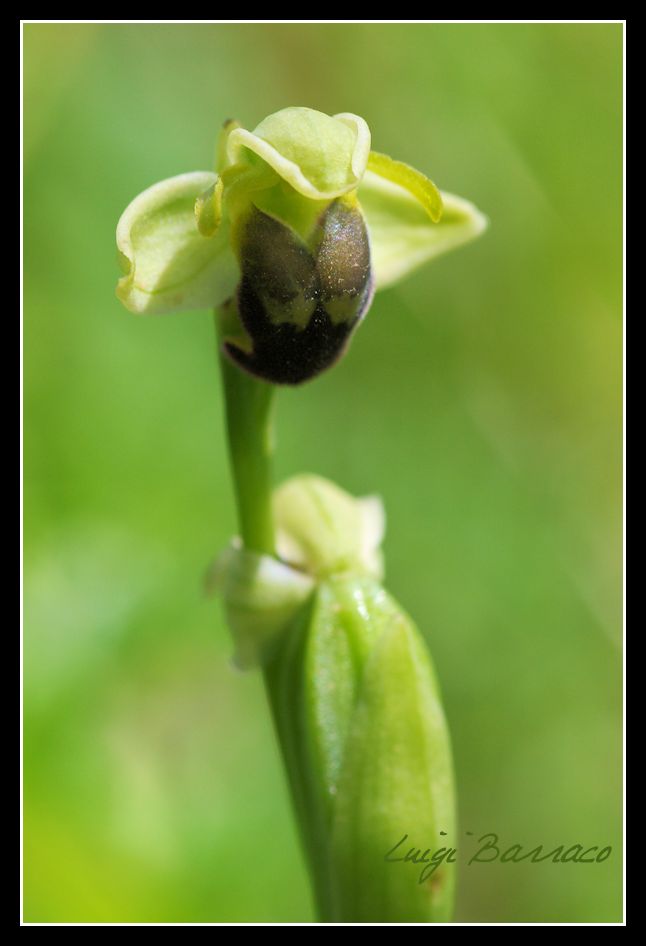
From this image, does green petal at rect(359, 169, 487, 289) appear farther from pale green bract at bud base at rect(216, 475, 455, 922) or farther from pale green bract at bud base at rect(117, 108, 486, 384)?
pale green bract at bud base at rect(216, 475, 455, 922)

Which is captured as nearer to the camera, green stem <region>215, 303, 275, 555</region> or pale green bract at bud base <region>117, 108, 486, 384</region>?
pale green bract at bud base <region>117, 108, 486, 384</region>

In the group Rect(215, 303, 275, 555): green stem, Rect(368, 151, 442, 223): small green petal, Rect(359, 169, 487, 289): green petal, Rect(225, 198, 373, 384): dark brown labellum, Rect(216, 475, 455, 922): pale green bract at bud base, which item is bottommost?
Rect(216, 475, 455, 922): pale green bract at bud base

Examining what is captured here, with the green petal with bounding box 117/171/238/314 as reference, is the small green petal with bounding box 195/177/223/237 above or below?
above

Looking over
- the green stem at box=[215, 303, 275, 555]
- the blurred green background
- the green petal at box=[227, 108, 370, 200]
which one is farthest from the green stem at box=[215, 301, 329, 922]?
the blurred green background

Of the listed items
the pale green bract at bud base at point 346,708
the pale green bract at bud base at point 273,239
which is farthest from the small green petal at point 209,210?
the pale green bract at bud base at point 346,708

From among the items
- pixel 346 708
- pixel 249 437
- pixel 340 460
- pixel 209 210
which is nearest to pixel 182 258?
pixel 209 210

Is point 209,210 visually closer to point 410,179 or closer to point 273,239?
point 273,239

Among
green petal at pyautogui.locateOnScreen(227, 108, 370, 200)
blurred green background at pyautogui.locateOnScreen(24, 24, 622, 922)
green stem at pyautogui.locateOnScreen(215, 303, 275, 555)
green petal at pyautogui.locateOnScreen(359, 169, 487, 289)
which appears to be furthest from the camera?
blurred green background at pyautogui.locateOnScreen(24, 24, 622, 922)

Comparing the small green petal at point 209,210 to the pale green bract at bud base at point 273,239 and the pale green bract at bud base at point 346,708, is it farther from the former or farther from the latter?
the pale green bract at bud base at point 346,708
